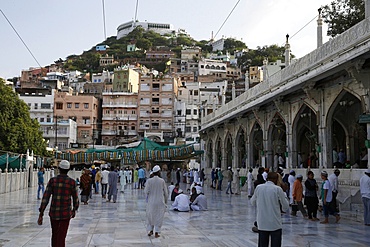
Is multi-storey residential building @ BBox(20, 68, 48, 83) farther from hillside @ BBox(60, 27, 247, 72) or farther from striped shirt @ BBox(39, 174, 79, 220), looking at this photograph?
striped shirt @ BBox(39, 174, 79, 220)

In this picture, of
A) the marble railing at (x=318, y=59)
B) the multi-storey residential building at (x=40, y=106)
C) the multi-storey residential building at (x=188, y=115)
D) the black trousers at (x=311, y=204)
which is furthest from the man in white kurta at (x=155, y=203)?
the multi-storey residential building at (x=40, y=106)

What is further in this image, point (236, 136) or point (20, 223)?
point (236, 136)

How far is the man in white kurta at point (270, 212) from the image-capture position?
5.15 meters

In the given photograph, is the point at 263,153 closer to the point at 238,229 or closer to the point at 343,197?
the point at 343,197

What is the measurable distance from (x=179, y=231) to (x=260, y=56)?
91.0 meters

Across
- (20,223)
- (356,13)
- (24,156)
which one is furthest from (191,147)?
(20,223)

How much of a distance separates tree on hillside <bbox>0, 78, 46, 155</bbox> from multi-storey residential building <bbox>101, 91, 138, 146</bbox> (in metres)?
27.4

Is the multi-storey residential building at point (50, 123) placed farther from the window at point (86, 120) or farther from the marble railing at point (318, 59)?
the marble railing at point (318, 59)

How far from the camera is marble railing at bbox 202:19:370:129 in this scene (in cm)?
1151

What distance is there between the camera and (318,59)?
14.0 meters

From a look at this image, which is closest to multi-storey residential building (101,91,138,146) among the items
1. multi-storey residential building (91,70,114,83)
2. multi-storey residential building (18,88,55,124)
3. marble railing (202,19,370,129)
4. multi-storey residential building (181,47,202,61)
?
multi-storey residential building (18,88,55,124)

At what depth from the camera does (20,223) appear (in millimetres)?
10227

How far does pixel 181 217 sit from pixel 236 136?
16420mm

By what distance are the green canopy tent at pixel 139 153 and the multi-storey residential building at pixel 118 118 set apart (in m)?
27.7
